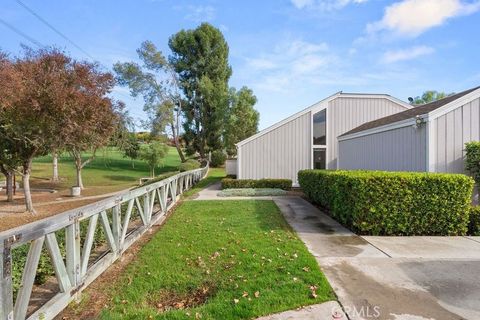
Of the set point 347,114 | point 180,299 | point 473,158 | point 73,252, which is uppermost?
point 347,114

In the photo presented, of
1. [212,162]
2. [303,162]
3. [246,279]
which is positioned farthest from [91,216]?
[212,162]

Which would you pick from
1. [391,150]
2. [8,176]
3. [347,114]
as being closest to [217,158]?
[347,114]

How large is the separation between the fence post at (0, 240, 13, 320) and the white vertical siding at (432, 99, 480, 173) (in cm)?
818

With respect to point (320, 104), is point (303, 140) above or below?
below

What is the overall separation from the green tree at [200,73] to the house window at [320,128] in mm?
17309

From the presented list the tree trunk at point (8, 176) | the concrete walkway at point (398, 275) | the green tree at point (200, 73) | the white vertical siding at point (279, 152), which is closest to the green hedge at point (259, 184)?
the white vertical siding at point (279, 152)

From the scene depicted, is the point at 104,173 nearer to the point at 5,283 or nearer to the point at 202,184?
the point at 202,184

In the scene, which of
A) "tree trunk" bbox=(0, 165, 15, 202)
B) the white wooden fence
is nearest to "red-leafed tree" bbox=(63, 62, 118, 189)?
"tree trunk" bbox=(0, 165, 15, 202)

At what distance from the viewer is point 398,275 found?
13.4 feet

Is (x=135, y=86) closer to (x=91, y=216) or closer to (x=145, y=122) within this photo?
(x=145, y=122)

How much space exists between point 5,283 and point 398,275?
4074 millimetres

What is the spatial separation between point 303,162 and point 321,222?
958cm

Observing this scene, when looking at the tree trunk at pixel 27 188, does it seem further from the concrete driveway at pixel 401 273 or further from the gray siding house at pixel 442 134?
the gray siding house at pixel 442 134

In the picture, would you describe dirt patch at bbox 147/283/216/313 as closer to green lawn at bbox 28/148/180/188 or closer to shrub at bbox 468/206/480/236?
shrub at bbox 468/206/480/236
